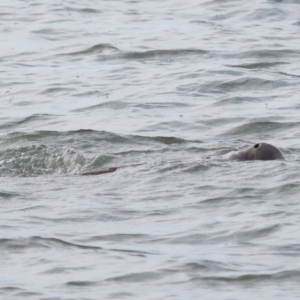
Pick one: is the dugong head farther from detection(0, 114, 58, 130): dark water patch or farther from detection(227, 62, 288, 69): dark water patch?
detection(227, 62, 288, 69): dark water patch

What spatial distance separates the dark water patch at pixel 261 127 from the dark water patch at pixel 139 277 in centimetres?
479

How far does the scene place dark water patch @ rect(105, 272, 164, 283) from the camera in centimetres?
547

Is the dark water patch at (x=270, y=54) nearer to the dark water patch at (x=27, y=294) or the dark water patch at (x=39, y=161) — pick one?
the dark water patch at (x=39, y=161)

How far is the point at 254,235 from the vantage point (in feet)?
20.6

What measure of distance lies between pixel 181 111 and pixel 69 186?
3738 mm

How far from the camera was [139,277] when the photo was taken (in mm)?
5504

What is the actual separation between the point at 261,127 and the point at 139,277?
5.16m

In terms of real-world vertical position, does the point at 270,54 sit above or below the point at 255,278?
below

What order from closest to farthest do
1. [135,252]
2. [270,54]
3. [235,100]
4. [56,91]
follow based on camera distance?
1. [135,252]
2. [235,100]
3. [56,91]
4. [270,54]

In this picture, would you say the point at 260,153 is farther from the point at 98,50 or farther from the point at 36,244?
the point at 98,50

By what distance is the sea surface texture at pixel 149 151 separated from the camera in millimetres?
5621

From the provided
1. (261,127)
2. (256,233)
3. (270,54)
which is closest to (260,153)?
(256,233)

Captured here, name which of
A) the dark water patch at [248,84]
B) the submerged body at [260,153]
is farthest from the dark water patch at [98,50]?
the submerged body at [260,153]

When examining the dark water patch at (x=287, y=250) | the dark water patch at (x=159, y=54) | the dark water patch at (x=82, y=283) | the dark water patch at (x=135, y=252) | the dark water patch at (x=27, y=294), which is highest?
the dark water patch at (x=27, y=294)
